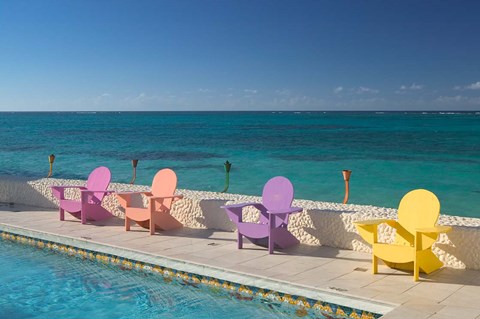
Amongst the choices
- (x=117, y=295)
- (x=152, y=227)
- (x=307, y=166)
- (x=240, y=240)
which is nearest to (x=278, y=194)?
(x=240, y=240)

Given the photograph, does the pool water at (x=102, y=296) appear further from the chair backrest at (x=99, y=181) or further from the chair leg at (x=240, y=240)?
the chair backrest at (x=99, y=181)

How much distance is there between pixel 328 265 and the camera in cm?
596

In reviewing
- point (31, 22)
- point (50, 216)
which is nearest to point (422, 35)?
point (31, 22)

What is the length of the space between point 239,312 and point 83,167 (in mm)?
23192

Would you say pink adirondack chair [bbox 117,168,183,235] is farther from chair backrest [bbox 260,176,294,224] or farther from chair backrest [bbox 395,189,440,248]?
chair backrest [bbox 395,189,440,248]

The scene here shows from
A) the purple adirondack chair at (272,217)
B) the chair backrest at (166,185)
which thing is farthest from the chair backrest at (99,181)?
the purple adirondack chair at (272,217)

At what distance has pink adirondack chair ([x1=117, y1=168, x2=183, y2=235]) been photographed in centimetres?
765

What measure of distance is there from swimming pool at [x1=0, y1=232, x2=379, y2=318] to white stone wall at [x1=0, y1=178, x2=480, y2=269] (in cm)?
165

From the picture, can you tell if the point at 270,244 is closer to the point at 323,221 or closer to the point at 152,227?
the point at 323,221

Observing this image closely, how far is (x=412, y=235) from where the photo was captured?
5984 millimetres

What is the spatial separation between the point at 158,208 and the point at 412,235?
11.8 ft

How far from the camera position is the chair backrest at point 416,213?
5648 millimetres

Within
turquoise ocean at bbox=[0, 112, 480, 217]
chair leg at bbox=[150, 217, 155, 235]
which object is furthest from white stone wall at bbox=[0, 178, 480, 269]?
turquoise ocean at bbox=[0, 112, 480, 217]

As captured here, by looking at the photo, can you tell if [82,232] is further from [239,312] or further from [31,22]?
[31,22]
